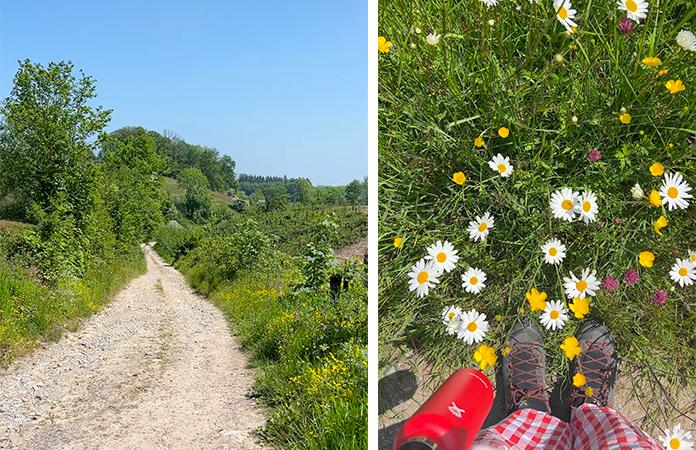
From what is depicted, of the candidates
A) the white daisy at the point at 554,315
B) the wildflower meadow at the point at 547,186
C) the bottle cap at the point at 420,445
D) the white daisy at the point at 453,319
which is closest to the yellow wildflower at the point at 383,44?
the wildflower meadow at the point at 547,186

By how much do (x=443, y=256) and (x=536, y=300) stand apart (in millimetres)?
396

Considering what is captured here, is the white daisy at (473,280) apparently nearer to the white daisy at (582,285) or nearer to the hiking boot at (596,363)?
the white daisy at (582,285)

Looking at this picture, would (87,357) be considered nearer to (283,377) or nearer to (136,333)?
(136,333)

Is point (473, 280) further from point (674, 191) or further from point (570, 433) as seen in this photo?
point (674, 191)

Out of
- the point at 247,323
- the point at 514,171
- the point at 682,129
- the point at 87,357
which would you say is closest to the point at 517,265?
the point at 514,171

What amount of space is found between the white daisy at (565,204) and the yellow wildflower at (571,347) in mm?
474

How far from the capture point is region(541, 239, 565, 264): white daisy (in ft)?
6.30

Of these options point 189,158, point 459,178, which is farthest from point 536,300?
point 189,158

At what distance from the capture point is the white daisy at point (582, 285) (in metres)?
1.92

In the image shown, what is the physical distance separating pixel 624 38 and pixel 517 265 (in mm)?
1004

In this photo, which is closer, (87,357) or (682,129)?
(682,129)

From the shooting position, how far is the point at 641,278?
197 cm

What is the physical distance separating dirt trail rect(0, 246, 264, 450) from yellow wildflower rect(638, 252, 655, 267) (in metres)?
2.03

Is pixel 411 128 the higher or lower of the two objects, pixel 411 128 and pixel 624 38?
the lower
